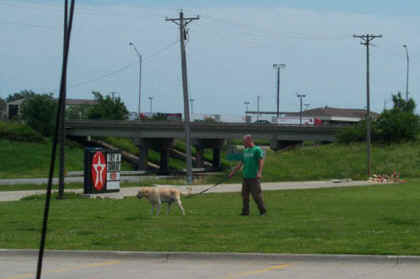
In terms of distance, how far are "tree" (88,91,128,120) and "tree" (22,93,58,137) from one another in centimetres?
968

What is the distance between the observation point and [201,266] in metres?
10.3

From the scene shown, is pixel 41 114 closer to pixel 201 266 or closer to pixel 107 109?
pixel 107 109

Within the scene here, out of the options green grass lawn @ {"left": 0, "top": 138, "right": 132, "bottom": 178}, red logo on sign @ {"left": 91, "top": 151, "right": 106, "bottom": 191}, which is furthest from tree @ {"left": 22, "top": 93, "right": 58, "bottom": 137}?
red logo on sign @ {"left": 91, "top": 151, "right": 106, "bottom": 191}

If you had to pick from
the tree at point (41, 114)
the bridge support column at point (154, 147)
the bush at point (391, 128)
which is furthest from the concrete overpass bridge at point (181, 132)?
the tree at point (41, 114)

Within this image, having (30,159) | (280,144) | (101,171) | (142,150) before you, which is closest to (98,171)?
(101,171)

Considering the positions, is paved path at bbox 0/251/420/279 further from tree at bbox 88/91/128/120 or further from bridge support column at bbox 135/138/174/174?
tree at bbox 88/91/128/120

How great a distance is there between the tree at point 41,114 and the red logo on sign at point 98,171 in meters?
61.7

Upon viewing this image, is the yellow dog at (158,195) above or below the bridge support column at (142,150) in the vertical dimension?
below

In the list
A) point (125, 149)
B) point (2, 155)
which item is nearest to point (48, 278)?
point (2, 155)

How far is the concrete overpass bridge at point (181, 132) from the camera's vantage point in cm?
7356

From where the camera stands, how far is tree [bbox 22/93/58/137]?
88812 millimetres

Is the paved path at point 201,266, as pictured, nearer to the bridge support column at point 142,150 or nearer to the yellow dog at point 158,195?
the yellow dog at point 158,195

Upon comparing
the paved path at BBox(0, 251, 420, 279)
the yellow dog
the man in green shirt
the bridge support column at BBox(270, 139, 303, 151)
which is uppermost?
the bridge support column at BBox(270, 139, 303, 151)

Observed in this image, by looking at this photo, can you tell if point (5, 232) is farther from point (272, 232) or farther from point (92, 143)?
point (92, 143)
